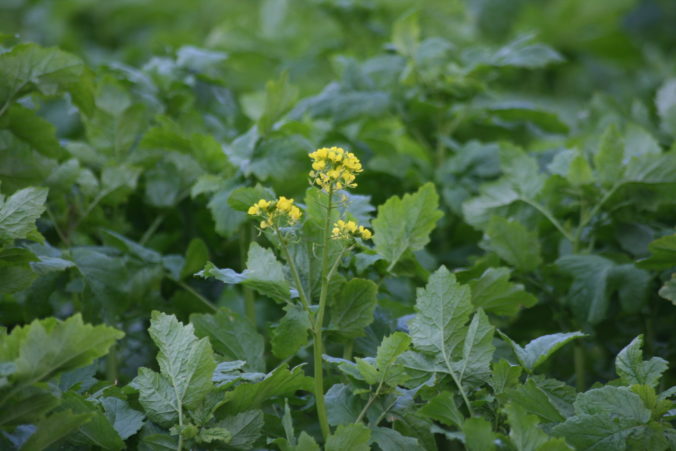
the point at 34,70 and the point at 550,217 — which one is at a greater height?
the point at 34,70

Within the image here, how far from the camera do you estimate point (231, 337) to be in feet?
3.44

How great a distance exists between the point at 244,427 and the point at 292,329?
139 mm

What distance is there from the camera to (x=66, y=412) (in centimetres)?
82

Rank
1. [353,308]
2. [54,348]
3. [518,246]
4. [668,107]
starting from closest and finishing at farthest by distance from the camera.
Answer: [54,348] → [353,308] → [518,246] → [668,107]

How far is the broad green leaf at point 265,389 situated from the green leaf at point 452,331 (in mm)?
153

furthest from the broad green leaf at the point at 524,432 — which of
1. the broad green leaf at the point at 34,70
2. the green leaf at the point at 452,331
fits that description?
the broad green leaf at the point at 34,70

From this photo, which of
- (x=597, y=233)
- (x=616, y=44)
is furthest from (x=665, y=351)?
(x=616, y=44)

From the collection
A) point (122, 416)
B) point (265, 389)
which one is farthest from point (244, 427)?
point (122, 416)

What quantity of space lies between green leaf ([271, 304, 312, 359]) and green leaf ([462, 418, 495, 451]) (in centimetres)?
25

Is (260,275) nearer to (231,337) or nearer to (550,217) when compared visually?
(231,337)

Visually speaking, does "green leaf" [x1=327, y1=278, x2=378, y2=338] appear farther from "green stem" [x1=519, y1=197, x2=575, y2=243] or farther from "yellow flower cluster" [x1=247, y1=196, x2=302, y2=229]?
"green stem" [x1=519, y1=197, x2=575, y2=243]

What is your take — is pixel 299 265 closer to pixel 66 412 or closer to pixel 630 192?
pixel 66 412

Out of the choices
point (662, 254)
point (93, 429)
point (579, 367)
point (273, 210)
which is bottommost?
point (579, 367)

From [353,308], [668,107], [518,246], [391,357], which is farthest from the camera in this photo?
[668,107]
